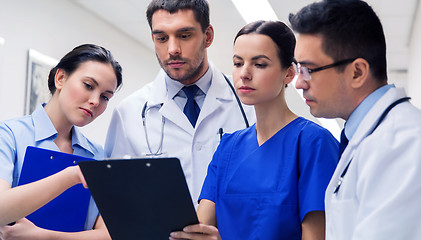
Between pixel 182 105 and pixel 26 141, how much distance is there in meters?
0.55

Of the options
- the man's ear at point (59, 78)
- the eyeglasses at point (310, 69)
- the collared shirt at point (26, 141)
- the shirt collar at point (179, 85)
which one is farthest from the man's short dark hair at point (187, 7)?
the eyeglasses at point (310, 69)

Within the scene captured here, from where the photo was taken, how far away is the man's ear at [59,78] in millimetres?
1673

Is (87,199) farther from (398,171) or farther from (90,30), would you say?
(90,30)

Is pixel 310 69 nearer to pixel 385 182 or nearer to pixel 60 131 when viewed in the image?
pixel 385 182

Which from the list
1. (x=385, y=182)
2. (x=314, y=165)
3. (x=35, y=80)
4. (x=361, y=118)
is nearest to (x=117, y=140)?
(x=314, y=165)

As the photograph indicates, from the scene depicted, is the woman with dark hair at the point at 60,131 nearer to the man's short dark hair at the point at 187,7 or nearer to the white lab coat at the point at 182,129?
the white lab coat at the point at 182,129

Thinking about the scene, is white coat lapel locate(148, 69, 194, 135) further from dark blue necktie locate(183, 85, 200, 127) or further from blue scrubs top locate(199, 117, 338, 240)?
blue scrubs top locate(199, 117, 338, 240)

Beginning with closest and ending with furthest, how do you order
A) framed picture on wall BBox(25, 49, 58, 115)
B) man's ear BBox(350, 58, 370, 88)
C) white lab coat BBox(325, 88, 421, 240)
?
white lab coat BBox(325, 88, 421, 240), man's ear BBox(350, 58, 370, 88), framed picture on wall BBox(25, 49, 58, 115)

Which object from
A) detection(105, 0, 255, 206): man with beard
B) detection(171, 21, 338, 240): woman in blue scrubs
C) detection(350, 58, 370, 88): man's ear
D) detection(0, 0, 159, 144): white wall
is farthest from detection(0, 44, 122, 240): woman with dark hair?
detection(0, 0, 159, 144): white wall

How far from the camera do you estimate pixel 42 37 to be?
12.0ft

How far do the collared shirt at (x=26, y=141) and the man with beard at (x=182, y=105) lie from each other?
139mm

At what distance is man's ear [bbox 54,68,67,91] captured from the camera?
1.67 meters

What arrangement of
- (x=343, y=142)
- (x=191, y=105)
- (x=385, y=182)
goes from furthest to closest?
(x=191, y=105)
(x=343, y=142)
(x=385, y=182)

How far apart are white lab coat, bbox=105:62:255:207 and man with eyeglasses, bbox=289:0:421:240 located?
1.91 feet
